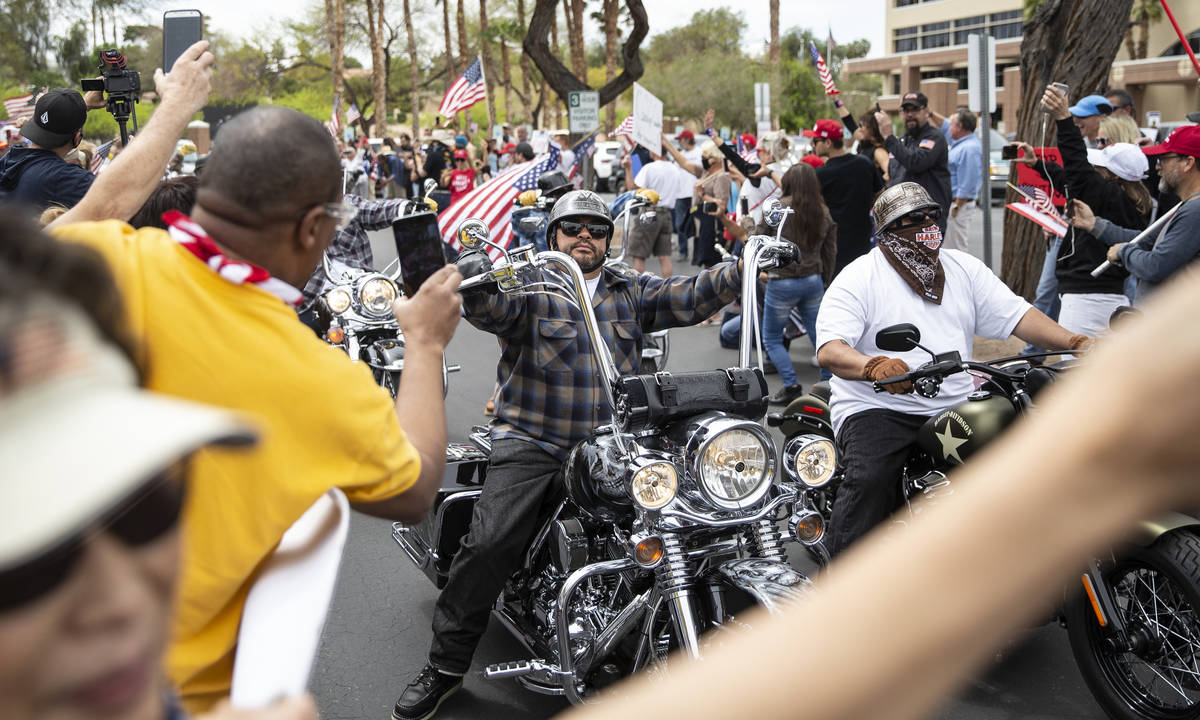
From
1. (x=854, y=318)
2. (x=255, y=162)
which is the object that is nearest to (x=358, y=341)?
(x=854, y=318)

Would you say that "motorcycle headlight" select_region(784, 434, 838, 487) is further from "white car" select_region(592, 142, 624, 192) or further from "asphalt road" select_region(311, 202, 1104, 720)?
"white car" select_region(592, 142, 624, 192)

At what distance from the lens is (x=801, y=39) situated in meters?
84.9

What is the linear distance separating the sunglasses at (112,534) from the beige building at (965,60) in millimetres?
45788

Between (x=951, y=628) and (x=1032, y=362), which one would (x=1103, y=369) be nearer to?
(x=951, y=628)

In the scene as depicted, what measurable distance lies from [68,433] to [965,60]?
73080 millimetres

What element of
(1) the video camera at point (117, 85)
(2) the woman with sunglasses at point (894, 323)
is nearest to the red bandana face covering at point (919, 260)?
(2) the woman with sunglasses at point (894, 323)

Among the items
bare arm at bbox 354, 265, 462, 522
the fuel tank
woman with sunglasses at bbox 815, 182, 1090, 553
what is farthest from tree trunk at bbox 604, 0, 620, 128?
bare arm at bbox 354, 265, 462, 522

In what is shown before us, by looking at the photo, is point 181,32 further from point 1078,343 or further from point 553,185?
point 1078,343

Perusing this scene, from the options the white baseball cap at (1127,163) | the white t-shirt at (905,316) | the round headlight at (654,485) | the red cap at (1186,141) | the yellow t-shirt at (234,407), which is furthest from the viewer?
the white baseball cap at (1127,163)

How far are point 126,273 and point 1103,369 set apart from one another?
149 cm

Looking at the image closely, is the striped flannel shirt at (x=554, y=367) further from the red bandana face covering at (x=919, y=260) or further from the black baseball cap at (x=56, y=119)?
the black baseball cap at (x=56, y=119)

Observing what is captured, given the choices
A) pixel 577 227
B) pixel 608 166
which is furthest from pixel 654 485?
pixel 608 166

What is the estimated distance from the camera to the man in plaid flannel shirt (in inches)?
157

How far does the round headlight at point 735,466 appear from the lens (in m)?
A: 3.23
